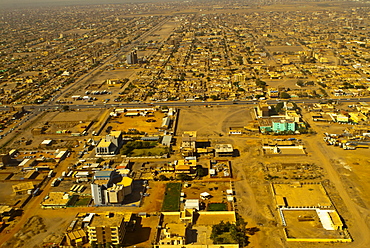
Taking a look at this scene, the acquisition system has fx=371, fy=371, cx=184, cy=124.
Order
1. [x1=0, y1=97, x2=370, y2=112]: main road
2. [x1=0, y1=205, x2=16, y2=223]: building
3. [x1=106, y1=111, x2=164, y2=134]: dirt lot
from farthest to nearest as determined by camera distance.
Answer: [x1=0, y1=97, x2=370, y2=112]: main road < [x1=106, y1=111, x2=164, y2=134]: dirt lot < [x1=0, y1=205, x2=16, y2=223]: building

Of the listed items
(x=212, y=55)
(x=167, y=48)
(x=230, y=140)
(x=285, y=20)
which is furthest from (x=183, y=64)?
(x=285, y=20)

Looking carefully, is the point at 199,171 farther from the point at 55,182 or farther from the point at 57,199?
the point at 55,182

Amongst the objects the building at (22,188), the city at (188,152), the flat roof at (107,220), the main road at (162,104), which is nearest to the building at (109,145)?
the city at (188,152)

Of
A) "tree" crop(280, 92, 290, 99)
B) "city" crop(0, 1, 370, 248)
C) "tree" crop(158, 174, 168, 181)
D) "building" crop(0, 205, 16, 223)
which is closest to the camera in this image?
"city" crop(0, 1, 370, 248)

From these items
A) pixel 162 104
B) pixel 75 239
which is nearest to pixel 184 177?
pixel 75 239

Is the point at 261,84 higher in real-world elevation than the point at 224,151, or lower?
lower

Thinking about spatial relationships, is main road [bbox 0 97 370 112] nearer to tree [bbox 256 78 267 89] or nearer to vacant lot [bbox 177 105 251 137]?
vacant lot [bbox 177 105 251 137]

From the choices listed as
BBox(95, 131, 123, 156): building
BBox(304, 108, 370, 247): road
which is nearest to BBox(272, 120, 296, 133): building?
BBox(304, 108, 370, 247): road
